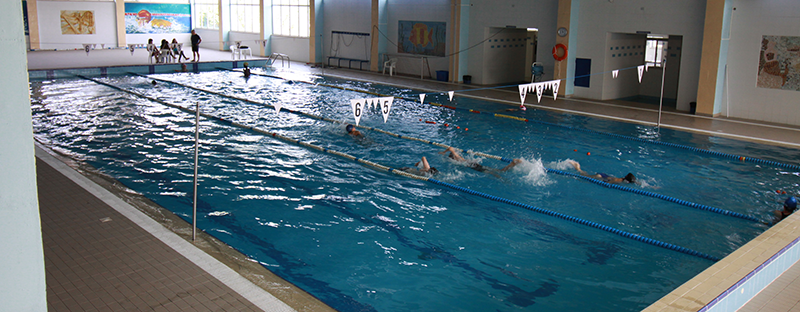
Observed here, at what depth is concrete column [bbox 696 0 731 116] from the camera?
1327 centimetres

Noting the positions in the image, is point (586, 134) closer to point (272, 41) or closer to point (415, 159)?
point (415, 159)

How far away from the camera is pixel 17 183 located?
285cm

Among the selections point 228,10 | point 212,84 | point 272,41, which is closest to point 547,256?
point 212,84

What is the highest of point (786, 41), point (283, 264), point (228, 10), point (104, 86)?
point (228, 10)

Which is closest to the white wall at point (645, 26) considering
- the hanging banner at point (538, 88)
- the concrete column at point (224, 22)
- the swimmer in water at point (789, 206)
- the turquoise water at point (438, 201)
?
the turquoise water at point (438, 201)

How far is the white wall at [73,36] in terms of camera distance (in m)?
28.0

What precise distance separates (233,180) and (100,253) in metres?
3.25

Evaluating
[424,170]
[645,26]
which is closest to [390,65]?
[645,26]

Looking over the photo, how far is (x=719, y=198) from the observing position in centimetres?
794

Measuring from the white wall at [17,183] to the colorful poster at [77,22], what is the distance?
3052 cm

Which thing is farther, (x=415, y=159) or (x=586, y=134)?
(x=586, y=134)

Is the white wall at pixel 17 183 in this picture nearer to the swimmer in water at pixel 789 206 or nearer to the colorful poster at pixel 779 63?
the swimmer in water at pixel 789 206

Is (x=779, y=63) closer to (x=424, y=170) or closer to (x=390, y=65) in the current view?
(x=424, y=170)

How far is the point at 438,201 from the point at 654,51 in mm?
12621
